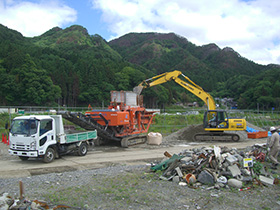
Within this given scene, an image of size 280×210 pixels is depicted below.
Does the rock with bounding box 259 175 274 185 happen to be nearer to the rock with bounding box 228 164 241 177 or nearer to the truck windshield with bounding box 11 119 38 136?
the rock with bounding box 228 164 241 177

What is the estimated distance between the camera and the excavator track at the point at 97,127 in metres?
16.0

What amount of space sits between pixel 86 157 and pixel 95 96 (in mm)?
62250

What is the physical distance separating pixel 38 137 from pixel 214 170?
7922 mm

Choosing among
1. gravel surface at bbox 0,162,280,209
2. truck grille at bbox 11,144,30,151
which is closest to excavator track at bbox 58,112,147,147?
truck grille at bbox 11,144,30,151

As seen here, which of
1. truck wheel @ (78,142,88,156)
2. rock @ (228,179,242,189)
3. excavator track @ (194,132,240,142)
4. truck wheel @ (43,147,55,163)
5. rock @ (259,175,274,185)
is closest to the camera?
rock @ (228,179,242,189)

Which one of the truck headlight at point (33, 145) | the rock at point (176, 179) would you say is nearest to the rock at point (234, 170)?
the rock at point (176, 179)

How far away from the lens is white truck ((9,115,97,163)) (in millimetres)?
12008

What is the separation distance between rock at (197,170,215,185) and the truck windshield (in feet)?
25.6

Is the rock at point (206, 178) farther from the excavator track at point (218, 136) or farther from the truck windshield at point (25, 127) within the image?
the excavator track at point (218, 136)

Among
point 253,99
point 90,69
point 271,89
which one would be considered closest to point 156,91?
point 90,69

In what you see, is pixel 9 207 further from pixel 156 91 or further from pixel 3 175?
pixel 156 91

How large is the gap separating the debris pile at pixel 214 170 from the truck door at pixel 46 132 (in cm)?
555

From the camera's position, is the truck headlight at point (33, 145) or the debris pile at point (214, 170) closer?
the debris pile at point (214, 170)

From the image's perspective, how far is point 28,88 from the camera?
2320 inches
